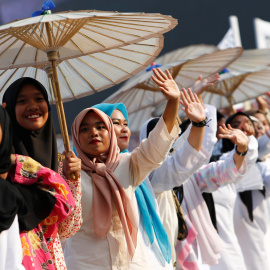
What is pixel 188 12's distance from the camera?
11672mm

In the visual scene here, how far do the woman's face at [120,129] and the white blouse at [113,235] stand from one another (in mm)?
593

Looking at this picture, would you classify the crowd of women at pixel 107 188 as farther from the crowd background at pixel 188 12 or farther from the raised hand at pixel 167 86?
the crowd background at pixel 188 12

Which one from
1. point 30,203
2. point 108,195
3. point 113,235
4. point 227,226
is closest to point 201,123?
point 108,195

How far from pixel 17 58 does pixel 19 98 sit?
1.22 feet

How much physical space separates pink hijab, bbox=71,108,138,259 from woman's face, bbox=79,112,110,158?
0.09 feet

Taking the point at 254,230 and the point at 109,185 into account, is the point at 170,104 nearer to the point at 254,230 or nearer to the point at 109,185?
the point at 109,185

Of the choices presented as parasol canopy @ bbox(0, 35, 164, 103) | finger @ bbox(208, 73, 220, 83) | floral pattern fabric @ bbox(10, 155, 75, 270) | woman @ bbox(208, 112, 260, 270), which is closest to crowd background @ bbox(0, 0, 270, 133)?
woman @ bbox(208, 112, 260, 270)

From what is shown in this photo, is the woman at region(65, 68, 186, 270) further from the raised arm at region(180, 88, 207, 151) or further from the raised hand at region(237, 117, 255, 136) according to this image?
the raised hand at region(237, 117, 255, 136)

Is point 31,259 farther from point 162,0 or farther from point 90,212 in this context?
point 162,0

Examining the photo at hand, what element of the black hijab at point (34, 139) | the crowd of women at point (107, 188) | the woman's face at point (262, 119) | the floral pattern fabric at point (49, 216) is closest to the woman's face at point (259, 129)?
the woman's face at point (262, 119)

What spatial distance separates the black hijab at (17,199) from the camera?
2.36 m

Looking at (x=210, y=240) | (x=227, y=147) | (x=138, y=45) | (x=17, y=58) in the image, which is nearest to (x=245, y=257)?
(x=227, y=147)

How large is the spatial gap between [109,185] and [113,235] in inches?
10.5

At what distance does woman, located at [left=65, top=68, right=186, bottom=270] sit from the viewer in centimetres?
336
